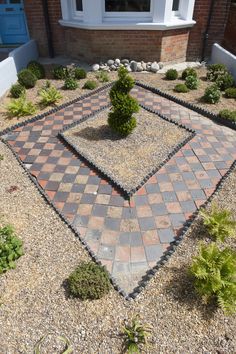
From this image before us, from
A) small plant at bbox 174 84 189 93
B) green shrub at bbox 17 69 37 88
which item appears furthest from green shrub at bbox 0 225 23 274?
small plant at bbox 174 84 189 93

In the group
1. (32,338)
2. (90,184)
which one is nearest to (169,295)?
(32,338)

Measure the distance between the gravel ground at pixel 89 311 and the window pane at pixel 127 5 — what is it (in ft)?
30.6

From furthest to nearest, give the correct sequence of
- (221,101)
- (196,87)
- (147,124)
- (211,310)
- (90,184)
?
1. (196,87)
2. (221,101)
3. (147,124)
4. (90,184)
5. (211,310)

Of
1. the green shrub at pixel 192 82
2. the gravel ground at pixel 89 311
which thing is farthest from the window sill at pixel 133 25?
the gravel ground at pixel 89 311

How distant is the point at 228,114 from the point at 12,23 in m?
9.94

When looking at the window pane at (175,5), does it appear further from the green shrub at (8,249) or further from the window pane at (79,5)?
the green shrub at (8,249)

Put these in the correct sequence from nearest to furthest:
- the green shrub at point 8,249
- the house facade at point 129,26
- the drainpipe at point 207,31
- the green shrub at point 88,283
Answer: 1. the green shrub at point 88,283
2. the green shrub at point 8,249
3. the house facade at point 129,26
4. the drainpipe at point 207,31

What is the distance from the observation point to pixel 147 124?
7.52 metres

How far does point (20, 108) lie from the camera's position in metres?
8.07

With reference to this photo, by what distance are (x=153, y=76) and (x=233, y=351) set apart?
9374mm

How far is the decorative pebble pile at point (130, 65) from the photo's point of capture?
35.7ft

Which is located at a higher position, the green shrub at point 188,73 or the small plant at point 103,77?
the green shrub at point 188,73

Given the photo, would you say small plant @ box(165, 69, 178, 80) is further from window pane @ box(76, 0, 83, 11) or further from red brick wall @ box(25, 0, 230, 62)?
window pane @ box(76, 0, 83, 11)

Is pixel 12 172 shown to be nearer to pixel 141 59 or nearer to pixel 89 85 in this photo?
pixel 89 85
